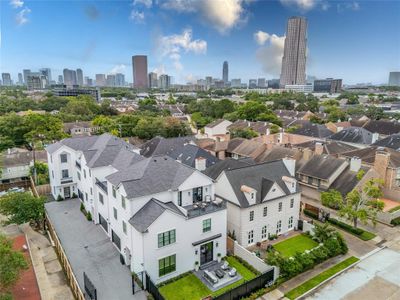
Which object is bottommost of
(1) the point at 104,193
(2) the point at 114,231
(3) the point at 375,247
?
(3) the point at 375,247

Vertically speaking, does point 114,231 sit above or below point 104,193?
below

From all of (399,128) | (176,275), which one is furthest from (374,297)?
(399,128)

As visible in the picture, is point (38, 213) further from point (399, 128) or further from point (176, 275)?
point (399, 128)

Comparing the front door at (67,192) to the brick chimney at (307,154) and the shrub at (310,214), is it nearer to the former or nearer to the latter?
the shrub at (310,214)

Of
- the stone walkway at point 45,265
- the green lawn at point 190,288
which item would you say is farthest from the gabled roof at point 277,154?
the stone walkway at point 45,265

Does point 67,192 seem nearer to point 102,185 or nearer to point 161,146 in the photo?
point 102,185

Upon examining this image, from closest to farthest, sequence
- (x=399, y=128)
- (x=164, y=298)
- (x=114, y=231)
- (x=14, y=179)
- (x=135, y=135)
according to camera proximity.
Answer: (x=164, y=298), (x=114, y=231), (x=14, y=179), (x=399, y=128), (x=135, y=135)

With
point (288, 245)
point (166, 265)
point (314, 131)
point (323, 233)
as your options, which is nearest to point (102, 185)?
point (166, 265)

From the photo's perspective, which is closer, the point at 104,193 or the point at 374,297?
the point at 374,297
